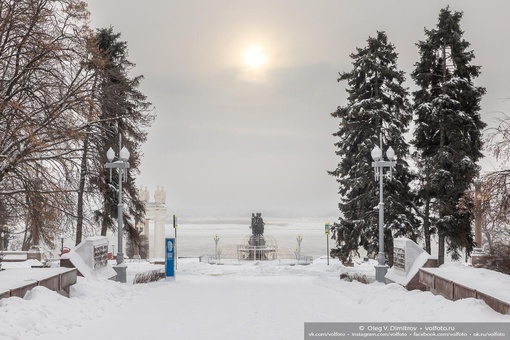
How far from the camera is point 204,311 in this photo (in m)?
11.6

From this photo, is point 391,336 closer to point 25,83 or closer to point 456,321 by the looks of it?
point 456,321

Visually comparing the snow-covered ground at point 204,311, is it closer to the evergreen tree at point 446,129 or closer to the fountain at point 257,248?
the evergreen tree at point 446,129

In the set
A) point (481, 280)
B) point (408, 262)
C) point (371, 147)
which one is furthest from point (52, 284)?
point (371, 147)

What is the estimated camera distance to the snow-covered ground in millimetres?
8633

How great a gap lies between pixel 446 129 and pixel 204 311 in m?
18.4

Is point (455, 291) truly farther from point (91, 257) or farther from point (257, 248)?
point (257, 248)

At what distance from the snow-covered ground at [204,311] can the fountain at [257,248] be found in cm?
2552

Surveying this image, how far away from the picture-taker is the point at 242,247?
140ft

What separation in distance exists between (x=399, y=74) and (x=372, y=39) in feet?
8.02

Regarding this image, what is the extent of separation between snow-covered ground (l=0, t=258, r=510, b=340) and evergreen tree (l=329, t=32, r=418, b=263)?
11.0m

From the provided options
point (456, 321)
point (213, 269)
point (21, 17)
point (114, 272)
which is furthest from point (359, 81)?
point (456, 321)

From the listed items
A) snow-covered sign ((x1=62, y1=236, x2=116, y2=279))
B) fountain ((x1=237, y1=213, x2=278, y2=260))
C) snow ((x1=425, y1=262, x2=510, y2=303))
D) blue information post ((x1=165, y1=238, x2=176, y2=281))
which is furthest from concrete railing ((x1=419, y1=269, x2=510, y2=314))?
fountain ((x1=237, y1=213, x2=278, y2=260))

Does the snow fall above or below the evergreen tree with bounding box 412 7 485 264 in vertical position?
below

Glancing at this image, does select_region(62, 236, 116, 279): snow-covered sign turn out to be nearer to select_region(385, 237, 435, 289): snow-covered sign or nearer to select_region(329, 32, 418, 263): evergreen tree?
select_region(385, 237, 435, 289): snow-covered sign
